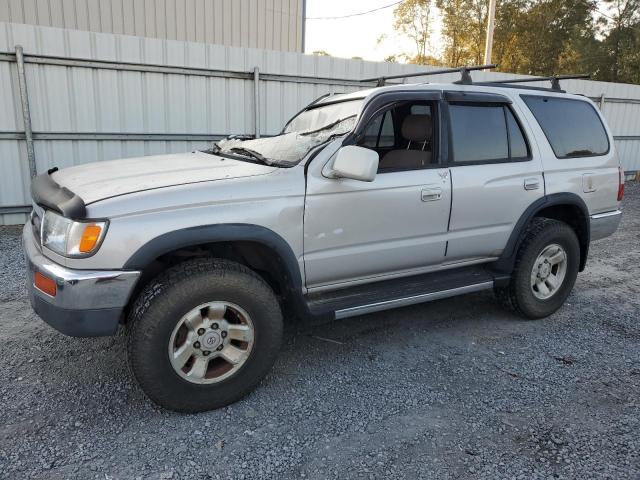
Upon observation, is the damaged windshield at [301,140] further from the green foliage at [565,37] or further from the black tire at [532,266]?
the green foliage at [565,37]

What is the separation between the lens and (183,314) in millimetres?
2691

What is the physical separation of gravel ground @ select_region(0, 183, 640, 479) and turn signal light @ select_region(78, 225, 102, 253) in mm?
985

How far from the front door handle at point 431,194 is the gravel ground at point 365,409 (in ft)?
3.67

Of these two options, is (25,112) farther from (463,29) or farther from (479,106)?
(463,29)

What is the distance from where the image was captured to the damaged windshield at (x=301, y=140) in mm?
3320

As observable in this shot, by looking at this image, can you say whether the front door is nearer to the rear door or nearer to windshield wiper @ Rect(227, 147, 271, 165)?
the rear door

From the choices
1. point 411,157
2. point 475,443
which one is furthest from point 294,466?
point 411,157

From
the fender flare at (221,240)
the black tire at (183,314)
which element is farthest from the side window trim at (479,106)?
the black tire at (183,314)

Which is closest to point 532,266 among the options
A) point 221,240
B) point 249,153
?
point 249,153

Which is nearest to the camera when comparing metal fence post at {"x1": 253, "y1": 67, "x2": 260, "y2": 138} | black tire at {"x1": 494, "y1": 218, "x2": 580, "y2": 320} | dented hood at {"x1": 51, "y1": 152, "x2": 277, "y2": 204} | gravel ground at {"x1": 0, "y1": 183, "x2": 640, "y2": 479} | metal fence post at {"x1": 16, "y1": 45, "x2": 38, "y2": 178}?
gravel ground at {"x1": 0, "y1": 183, "x2": 640, "y2": 479}

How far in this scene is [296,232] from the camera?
3002 millimetres

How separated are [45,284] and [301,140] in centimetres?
181

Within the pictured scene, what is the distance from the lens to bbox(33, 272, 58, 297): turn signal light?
253cm

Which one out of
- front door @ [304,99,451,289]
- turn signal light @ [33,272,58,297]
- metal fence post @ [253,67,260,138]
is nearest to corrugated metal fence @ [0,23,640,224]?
metal fence post @ [253,67,260,138]
